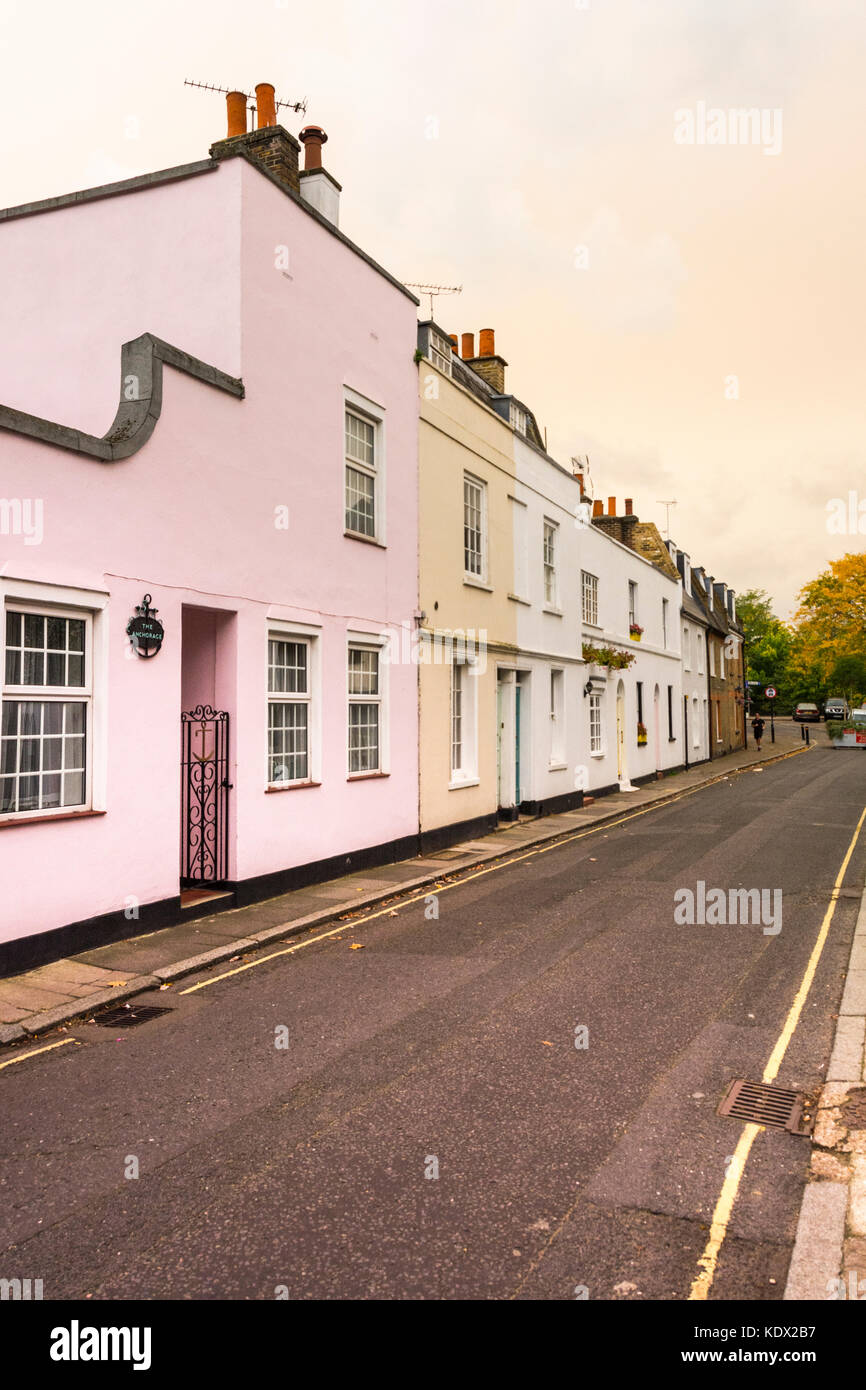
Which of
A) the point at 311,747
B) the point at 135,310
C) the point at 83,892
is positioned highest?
the point at 135,310

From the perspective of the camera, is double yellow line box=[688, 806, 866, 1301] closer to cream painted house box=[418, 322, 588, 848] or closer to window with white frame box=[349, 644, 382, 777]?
window with white frame box=[349, 644, 382, 777]

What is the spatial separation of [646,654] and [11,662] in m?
25.2

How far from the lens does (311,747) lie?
12078 mm

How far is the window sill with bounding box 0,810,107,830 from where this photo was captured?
25.2 feet

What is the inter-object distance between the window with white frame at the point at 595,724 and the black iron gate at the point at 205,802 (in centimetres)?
1544

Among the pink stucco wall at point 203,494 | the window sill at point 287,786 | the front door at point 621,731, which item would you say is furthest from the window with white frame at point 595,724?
the window sill at point 287,786

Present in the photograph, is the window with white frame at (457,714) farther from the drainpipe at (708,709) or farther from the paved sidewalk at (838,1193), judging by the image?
the drainpipe at (708,709)

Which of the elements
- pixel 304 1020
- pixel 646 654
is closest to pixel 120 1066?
pixel 304 1020

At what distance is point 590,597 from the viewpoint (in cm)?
2528

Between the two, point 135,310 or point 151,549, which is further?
point 135,310

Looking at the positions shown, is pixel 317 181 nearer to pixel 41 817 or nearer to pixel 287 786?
pixel 287 786

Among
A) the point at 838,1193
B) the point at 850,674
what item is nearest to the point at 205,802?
the point at 838,1193

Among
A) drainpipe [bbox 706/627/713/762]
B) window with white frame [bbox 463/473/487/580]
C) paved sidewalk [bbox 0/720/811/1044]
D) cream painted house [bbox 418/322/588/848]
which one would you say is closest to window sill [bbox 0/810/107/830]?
paved sidewalk [bbox 0/720/811/1044]

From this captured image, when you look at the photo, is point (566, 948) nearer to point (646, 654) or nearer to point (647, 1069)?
point (647, 1069)
